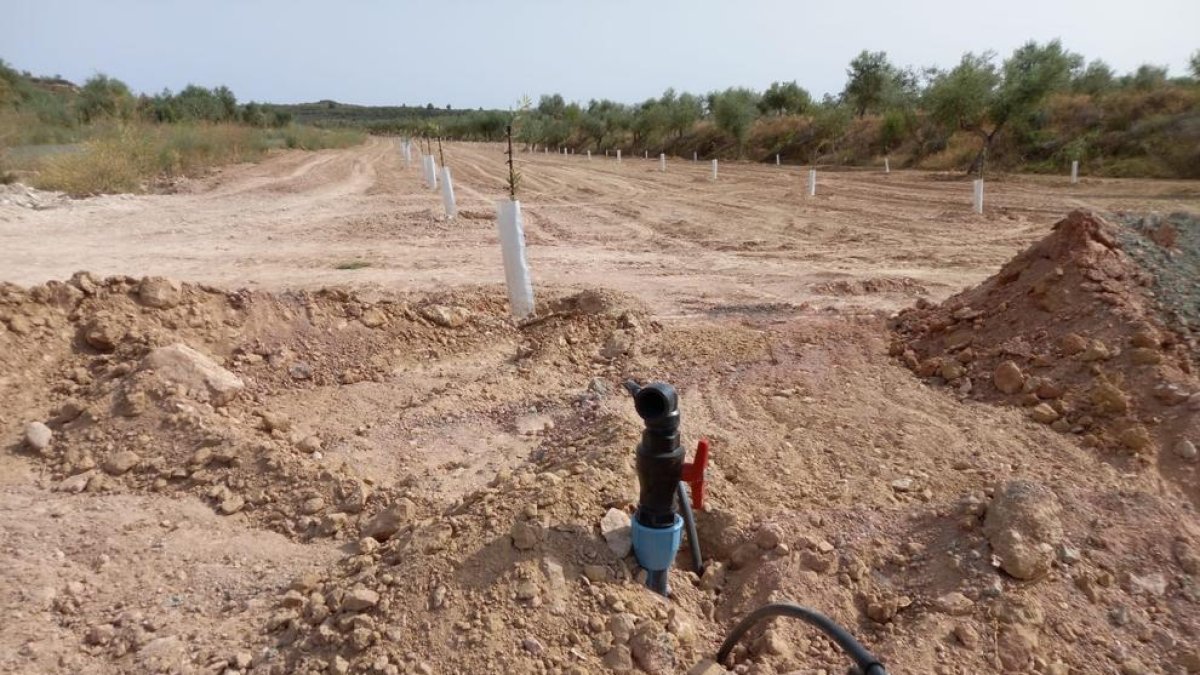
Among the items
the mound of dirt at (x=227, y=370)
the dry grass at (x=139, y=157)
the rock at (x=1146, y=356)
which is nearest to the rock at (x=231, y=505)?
the mound of dirt at (x=227, y=370)

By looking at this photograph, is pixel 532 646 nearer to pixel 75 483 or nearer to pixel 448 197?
pixel 75 483

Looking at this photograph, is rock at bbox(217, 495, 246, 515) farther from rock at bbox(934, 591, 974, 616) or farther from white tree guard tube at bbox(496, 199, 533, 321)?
white tree guard tube at bbox(496, 199, 533, 321)

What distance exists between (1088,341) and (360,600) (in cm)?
382

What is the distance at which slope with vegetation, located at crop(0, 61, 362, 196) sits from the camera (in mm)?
16844

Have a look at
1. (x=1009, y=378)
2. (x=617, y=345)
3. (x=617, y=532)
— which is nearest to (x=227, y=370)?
(x=617, y=345)

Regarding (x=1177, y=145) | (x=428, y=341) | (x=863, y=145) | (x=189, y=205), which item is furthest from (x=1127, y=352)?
(x=863, y=145)

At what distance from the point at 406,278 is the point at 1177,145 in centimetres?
2361

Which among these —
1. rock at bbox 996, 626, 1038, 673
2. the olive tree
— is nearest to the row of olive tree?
the olive tree

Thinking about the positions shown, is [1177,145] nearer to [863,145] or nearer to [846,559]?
[863,145]

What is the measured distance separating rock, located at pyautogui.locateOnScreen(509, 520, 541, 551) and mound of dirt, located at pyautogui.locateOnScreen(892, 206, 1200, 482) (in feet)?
8.69

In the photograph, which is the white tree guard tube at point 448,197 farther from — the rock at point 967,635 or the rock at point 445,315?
the rock at point 967,635

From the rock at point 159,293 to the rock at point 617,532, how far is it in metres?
3.74

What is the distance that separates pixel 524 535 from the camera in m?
2.28

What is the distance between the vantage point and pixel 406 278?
8422 millimetres
